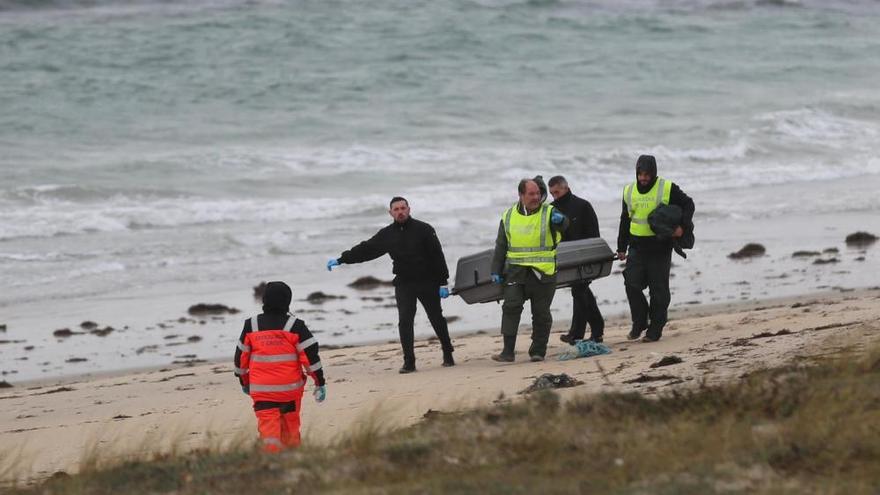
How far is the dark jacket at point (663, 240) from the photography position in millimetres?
10906

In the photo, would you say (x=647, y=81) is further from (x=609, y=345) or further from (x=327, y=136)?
(x=609, y=345)

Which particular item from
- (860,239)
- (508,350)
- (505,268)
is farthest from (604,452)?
(860,239)

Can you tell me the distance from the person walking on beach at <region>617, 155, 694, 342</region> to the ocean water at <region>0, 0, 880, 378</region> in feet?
12.4

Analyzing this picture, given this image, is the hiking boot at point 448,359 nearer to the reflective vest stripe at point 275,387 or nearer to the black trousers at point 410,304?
the black trousers at point 410,304

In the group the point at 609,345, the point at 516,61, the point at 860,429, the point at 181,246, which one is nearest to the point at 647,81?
the point at 516,61

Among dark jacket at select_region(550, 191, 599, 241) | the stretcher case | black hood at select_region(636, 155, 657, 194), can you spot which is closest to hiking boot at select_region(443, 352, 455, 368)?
the stretcher case

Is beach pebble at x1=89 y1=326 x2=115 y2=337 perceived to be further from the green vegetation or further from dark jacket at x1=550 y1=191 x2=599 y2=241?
the green vegetation

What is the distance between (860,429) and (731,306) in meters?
8.57

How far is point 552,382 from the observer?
8961 millimetres

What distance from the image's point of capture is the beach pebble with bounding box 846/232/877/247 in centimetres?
1847

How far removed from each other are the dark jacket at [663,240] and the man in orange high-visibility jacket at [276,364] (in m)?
4.23

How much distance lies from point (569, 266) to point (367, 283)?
6.50 m

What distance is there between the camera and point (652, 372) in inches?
354

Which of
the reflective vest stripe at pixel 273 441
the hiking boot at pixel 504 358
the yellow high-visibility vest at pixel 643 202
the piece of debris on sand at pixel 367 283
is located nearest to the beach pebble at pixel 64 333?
the piece of debris on sand at pixel 367 283
